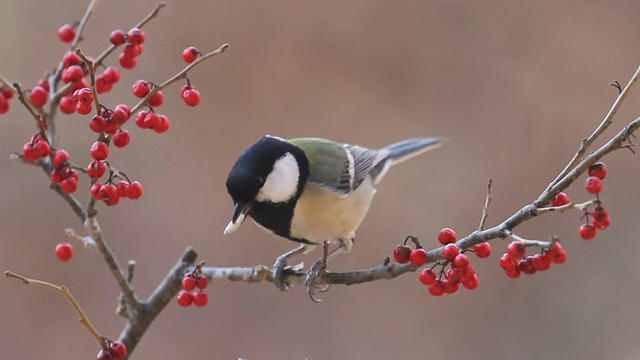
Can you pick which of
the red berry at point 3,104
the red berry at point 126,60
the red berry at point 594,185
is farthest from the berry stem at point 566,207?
the red berry at point 3,104

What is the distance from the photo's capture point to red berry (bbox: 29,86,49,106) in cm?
114

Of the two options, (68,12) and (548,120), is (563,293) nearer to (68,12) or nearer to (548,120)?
(548,120)

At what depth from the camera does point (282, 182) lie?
4.82ft

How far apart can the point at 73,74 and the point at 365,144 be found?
6.16ft

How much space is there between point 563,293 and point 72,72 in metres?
2.15

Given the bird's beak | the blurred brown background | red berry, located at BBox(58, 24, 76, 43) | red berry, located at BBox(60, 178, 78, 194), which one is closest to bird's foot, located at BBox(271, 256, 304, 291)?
the bird's beak

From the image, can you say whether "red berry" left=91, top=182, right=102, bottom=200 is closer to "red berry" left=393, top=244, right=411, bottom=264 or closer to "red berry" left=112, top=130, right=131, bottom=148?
"red berry" left=112, top=130, right=131, bottom=148

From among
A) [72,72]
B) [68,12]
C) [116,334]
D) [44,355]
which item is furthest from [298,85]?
[72,72]

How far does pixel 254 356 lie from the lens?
253cm

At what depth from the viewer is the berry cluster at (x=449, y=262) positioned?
0.94m

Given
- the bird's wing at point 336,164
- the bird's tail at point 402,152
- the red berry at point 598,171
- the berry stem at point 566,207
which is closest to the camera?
the berry stem at point 566,207

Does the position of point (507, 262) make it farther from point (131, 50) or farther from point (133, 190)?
→ point (131, 50)

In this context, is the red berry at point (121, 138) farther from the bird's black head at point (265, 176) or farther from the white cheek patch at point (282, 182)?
the white cheek patch at point (282, 182)

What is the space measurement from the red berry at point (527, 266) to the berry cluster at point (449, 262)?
0.14 feet
